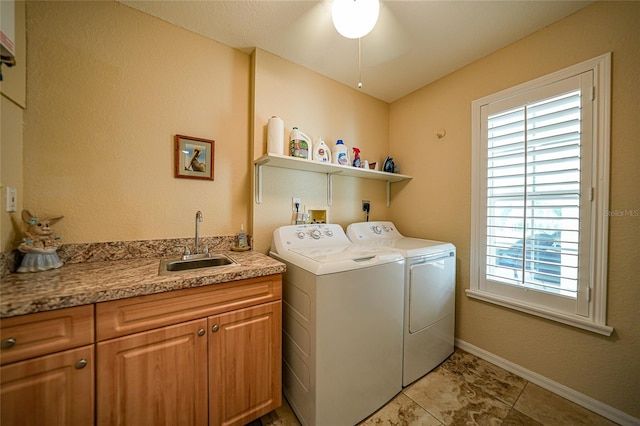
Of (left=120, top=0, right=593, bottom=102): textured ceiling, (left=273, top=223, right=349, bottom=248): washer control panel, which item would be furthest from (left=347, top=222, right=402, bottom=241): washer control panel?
(left=120, top=0, right=593, bottom=102): textured ceiling

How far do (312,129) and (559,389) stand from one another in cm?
269

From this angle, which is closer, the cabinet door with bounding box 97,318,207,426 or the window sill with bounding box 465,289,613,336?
the cabinet door with bounding box 97,318,207,426

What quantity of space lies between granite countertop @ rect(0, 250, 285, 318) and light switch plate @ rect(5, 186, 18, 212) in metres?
0.34

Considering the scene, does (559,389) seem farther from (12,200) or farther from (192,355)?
(12,200)

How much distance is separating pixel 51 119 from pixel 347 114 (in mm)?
2177

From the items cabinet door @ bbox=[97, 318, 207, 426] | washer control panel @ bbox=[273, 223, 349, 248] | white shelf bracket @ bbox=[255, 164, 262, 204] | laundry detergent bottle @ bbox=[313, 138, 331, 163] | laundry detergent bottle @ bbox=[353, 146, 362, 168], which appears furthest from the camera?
laundry detergent bottle @ bbox=[353, 146, 362, 168]

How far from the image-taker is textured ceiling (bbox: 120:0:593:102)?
1.41 metres

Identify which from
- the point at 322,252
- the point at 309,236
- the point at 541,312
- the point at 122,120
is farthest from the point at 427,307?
the point at 122,120

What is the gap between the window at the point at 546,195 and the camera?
136 cm

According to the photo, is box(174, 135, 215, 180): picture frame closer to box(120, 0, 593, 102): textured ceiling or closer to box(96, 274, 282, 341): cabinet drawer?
box(120, 0, 593, 102): textured ceiling

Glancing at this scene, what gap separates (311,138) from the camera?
2.07 metres

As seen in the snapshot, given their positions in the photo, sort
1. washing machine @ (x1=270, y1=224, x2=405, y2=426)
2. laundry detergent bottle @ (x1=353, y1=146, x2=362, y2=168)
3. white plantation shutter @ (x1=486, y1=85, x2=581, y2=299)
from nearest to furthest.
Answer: washing machine @ (x1=270, y1=224, x2=405, y2=426) < white plantation shutter @ (x1=486, y1=85, x2=581, y2=299) < laundry detergent bottle @ (x1=353, y1=146, x2=362, y2=168)

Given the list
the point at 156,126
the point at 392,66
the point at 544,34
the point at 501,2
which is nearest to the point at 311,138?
the point at 392,66

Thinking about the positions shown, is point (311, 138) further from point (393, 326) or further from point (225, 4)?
point (393, 326)
